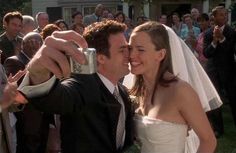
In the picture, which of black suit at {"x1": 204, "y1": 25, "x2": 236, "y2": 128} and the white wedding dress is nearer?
the white wedding dress

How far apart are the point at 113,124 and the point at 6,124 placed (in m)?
1.05

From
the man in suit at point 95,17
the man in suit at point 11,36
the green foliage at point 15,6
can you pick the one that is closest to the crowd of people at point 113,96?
the man in suit at point 11,36

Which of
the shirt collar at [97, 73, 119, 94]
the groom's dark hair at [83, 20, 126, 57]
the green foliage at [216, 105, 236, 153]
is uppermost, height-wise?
the groom's dark hair at [83, 20, 126, 57]

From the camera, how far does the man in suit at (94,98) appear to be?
1859 mm

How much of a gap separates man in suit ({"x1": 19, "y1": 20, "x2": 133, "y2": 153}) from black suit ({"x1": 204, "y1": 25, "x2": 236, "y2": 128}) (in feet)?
16.0

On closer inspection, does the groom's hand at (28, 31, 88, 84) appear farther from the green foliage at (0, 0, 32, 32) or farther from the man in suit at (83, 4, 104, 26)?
the green foliage at (0, 0, 32, 32)

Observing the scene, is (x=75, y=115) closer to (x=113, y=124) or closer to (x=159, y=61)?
(x=113, y=124)

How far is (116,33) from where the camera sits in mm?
2816

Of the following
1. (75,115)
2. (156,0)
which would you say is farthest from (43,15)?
(75,115)

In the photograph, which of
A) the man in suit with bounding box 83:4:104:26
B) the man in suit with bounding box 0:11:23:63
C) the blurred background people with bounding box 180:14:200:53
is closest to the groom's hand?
the man in suit with bounding box 0:11:23:63

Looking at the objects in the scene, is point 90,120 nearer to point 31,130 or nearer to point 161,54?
point 161,54

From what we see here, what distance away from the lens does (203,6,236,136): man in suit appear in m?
7.46

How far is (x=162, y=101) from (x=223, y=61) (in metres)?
4.93

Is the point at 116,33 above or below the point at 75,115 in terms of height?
above
